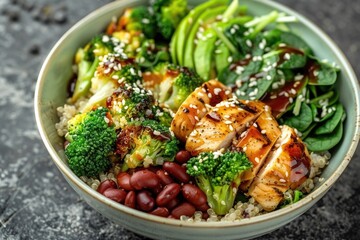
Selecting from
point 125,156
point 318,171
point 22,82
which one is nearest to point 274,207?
point 318,171

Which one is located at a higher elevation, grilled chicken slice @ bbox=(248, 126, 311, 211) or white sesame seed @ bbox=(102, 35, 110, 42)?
white sesame seed @ bbox=(102, 35, 110, 42)

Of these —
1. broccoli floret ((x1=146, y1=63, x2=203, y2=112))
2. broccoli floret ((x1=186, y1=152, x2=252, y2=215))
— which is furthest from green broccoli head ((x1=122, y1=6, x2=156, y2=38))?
broccoli floret ((x1=186, y1=152, x2=252, y2=215))

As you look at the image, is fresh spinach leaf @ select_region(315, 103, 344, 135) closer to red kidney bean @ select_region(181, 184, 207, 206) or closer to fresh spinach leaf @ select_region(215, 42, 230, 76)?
fresh spinach leaf @ select_region(215, 42, 230, 76)

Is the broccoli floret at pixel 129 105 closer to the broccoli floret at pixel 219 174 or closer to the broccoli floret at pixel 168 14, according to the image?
the broccoli floret at pixel 219 174

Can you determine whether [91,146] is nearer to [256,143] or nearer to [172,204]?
[172,204]

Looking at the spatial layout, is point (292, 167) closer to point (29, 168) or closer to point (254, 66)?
point (254, 66)

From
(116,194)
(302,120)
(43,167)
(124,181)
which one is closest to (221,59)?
(302,120)

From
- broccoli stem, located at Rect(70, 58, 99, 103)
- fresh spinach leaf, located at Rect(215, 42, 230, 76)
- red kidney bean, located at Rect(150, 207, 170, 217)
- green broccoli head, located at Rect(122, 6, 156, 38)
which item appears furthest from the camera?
green broccoli head, located at Rect(122, 6, 156, 38)
